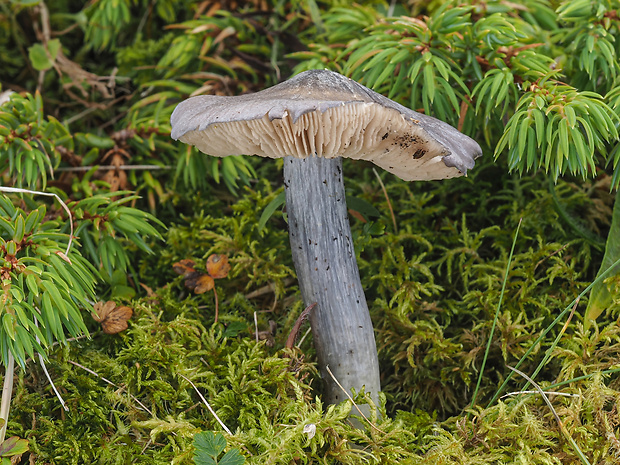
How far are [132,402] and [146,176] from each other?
981 mm

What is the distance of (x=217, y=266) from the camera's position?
1972mm

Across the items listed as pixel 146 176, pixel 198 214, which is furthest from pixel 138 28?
pixel 198 214

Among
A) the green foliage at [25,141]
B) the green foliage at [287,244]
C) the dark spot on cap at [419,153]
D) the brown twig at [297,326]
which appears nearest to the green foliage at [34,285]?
the green foliage at [287,244]

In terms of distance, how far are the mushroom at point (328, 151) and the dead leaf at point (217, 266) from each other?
381 millimetres

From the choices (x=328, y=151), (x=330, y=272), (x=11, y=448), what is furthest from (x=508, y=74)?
(x=11, y=448)

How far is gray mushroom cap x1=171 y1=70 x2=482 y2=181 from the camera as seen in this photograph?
127 centimetres

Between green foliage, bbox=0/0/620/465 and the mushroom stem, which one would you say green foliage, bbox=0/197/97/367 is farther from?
the mushroom stem

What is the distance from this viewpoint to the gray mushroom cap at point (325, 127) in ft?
4.17

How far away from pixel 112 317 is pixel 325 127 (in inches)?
38.7

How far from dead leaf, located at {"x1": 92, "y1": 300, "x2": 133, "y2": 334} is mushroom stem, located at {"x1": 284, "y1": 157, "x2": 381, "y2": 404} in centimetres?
63

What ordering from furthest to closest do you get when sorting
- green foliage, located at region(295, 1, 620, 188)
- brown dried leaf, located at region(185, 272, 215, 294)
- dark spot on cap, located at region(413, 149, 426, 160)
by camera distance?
brown dried leaf, located at region(185, 272, 215, 294) → green foliage, located at region(295, 1, 620, 188) → dark spot on cap, located at region(413, 149, 426, 160)

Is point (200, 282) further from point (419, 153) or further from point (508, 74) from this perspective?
point (508, 74)

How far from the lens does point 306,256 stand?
5.47 ft

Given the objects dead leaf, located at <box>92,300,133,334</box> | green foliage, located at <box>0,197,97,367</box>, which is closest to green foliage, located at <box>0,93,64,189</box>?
green foliage, located at <box>0,197,97,367</box>
